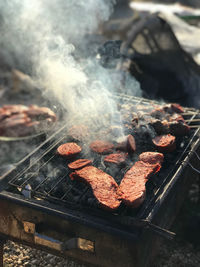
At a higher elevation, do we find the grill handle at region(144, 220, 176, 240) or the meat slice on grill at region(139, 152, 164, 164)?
the meat slice on grill at region(139, 152, 164, 164)

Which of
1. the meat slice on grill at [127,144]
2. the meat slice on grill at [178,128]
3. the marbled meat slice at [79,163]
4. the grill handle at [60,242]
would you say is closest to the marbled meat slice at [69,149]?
the marbled meat slice at [79,163]

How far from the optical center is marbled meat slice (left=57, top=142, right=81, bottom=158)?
11.4 feet

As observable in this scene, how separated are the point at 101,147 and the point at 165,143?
0.75 meters

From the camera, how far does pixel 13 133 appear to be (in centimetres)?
482

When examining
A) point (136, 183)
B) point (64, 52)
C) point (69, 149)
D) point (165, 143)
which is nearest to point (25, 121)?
point (64, 52)

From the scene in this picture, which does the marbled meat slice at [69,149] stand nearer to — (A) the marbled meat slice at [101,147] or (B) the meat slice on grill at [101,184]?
(A) the marbled meat slice at [101,147]

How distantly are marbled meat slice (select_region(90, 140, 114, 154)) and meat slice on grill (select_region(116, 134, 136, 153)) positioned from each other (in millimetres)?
99

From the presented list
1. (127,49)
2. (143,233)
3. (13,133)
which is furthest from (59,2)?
(143,233)

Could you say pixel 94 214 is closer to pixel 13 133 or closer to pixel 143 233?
pixel 143 233

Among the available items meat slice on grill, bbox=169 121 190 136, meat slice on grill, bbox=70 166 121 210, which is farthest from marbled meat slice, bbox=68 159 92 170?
meat slice on grill, bbox=169 121 190 136

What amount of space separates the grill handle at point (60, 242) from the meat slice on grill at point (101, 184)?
15.5 inches

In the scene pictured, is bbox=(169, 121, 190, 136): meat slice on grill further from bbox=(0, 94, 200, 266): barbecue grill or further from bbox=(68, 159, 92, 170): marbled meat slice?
bbox=(68, 159, 92, 170): marbled meat slice

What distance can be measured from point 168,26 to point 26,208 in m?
5.58

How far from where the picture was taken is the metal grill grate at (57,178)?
117 inches
